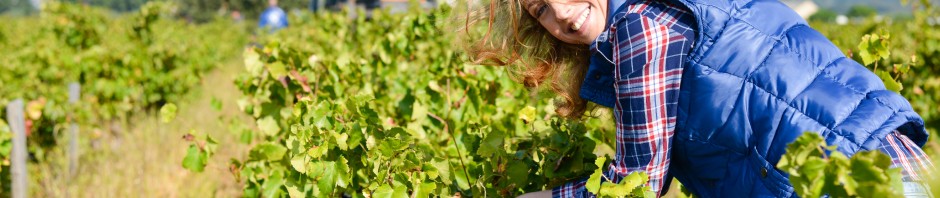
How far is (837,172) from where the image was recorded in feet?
2.86

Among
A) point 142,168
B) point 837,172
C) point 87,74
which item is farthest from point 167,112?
point 87,74

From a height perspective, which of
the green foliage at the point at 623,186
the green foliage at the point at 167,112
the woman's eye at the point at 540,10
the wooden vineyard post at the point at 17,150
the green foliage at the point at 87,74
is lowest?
the green foliage at the point at 623,186

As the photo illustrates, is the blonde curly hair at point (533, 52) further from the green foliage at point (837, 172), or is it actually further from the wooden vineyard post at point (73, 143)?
the wooden vineyard post at point (73, 143)

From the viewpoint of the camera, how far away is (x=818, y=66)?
4.37ft

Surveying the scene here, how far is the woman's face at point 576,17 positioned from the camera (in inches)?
57.7

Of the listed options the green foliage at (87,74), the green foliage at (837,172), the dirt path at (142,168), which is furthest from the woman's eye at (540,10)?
the green foliage at (87,74)

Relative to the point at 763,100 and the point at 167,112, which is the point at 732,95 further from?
the point at 167,112

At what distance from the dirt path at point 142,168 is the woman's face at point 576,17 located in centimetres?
162

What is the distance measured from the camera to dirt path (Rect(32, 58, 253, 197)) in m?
3.95

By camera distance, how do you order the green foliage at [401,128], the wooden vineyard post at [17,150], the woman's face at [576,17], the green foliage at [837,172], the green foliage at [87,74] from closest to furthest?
the green foliage at [837,172]
the woman's face at [576,17]
the green foliage at [401,128]
the wooden vineyard post at [17,150]
the green foliage at [87,74]

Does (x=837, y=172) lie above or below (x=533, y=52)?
below

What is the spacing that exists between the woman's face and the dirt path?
162 centimetres

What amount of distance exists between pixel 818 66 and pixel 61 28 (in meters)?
6.29

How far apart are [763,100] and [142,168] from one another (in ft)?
13.0
